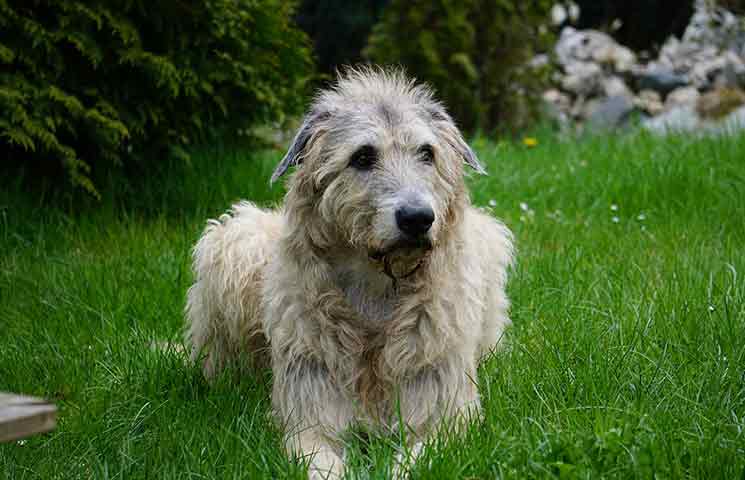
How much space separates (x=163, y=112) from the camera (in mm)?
6336

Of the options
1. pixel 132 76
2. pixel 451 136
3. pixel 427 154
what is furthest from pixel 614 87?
pixel 427 154

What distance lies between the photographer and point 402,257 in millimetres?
3471

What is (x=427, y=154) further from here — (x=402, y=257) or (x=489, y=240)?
(x=489, y=240)

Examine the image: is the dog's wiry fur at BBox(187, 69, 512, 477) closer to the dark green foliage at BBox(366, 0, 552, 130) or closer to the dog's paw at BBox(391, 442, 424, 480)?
the dog's paw at BBox(391, 442, 424, 480)

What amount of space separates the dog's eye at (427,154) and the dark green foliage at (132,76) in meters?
2.77

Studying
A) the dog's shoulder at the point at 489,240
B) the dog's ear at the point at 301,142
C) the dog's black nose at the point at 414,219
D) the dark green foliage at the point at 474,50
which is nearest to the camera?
the dog's black nose at the point at 414,219

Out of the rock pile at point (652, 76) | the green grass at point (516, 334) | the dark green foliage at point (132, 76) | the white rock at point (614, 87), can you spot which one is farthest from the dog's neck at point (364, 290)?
the white rock at point (614, 87)

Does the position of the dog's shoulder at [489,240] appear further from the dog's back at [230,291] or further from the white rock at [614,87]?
the white rock at [614,87]

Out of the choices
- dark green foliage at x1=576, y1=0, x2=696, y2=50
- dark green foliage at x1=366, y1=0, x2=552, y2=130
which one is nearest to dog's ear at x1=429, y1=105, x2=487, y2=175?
dark green foliage at x1=366, y1=0, x2=552, y2=130

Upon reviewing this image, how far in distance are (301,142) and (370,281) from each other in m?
0.65

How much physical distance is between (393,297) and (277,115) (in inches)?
136

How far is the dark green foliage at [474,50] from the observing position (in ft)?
33.1

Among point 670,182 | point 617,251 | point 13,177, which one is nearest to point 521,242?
point 617,251

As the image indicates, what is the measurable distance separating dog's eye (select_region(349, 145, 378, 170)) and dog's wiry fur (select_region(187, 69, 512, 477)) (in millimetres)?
18
